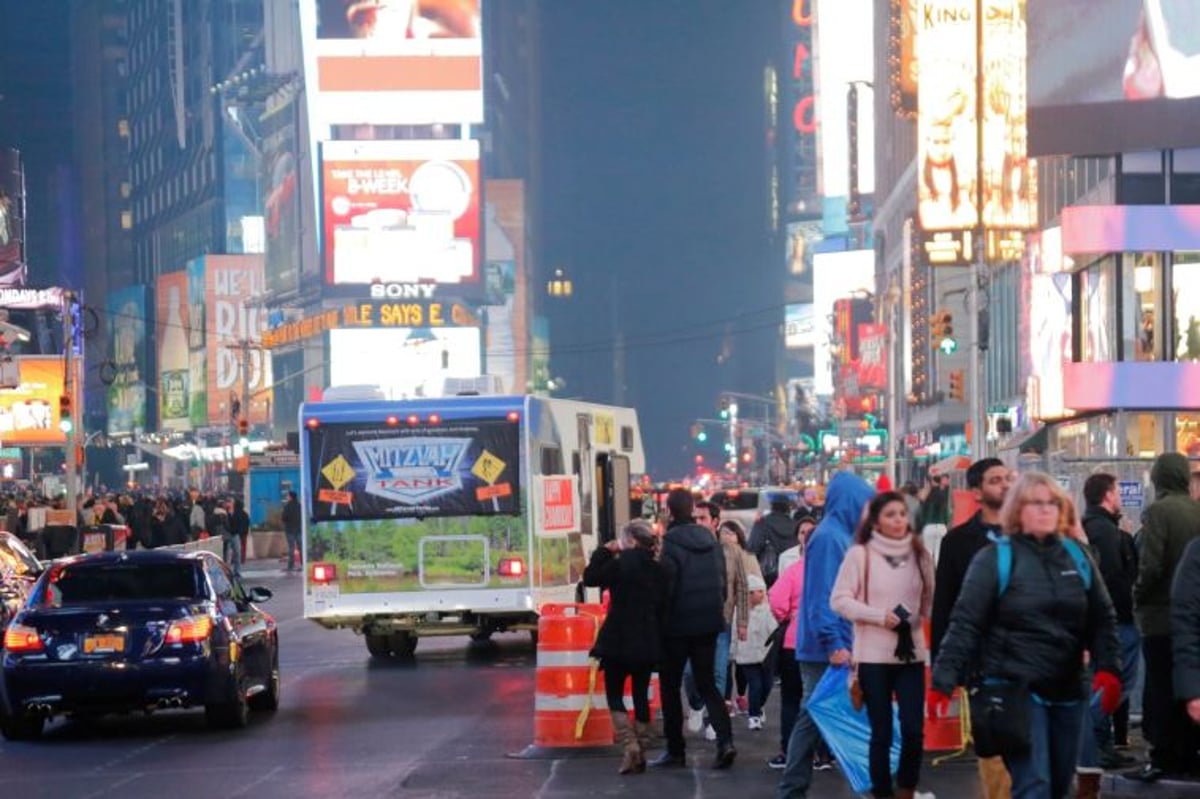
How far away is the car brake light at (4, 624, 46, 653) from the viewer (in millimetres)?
17984

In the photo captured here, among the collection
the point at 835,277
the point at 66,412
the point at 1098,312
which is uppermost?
the point at 835,277

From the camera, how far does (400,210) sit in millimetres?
139125

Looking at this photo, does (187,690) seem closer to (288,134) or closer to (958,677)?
→ (958,677)

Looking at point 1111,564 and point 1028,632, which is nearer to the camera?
point 1028,632

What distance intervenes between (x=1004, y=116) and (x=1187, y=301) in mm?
12185

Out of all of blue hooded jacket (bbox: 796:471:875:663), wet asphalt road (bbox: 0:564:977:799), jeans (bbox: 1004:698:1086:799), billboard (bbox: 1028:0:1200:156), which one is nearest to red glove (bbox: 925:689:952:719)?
wet asphalt road (bbox: 0:564:977:799)

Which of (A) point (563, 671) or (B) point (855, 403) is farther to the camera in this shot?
(B) point (855, 403)

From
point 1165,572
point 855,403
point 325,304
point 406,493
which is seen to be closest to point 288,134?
point 325,304

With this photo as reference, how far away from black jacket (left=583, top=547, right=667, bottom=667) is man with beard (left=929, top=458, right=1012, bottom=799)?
327cm

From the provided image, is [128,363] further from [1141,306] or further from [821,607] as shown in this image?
[821,607]

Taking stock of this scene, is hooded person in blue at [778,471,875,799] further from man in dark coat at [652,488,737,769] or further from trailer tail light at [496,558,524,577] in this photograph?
trailer tail light at [496,558,524,577]

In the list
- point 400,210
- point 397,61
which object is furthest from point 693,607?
point 397,61

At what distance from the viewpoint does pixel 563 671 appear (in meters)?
16.5

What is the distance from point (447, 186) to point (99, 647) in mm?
122336
